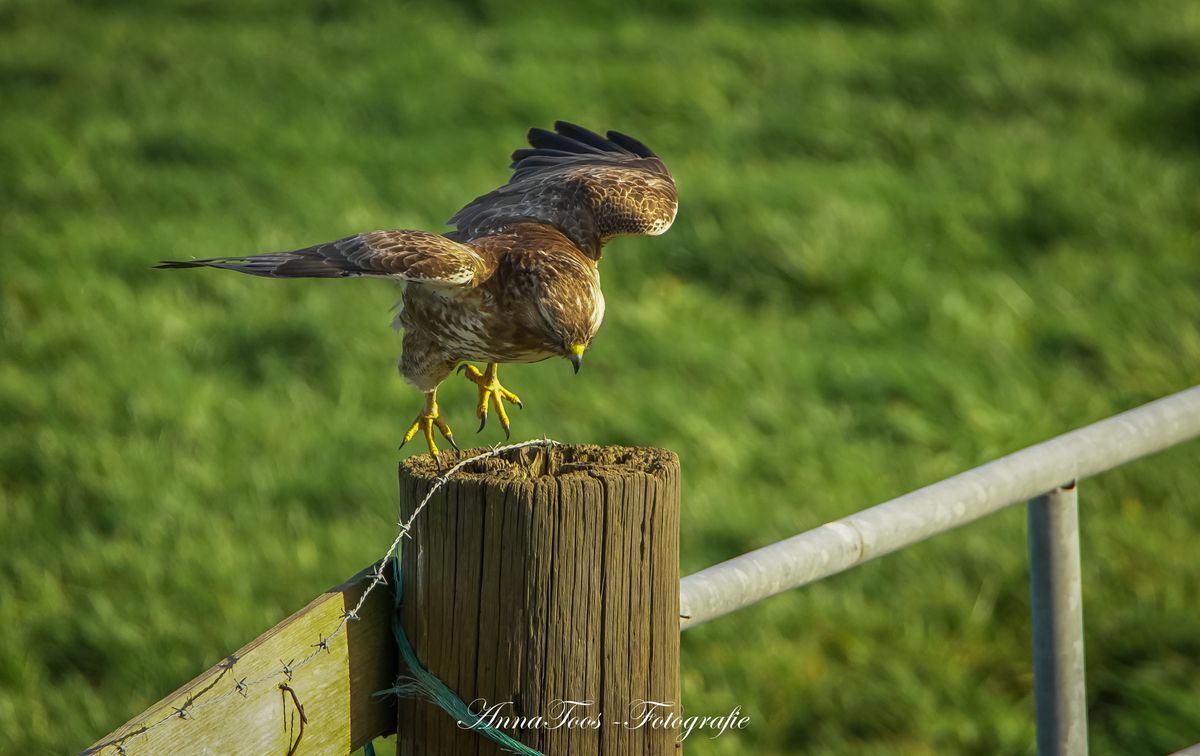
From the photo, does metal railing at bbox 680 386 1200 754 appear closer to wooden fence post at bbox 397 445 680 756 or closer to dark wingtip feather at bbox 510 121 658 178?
wooden fence post at bbox 397 445 680 756

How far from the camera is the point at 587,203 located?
3.40 m

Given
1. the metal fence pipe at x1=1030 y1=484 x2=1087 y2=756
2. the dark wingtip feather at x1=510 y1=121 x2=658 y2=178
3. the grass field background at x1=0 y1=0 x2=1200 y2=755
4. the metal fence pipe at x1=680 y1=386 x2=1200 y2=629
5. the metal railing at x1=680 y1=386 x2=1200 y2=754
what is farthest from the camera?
the grass field background at x1=0 y1=0 x2=1200 y2=755

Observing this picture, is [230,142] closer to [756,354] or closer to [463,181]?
[463,181]

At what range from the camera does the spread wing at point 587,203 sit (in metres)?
3.36

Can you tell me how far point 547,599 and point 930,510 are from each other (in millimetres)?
923

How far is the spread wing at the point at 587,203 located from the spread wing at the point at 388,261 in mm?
376

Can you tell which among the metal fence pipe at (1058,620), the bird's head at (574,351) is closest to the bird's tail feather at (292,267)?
the bird's head at (574,351)

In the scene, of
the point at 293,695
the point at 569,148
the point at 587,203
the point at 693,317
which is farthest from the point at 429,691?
the point at 693,317

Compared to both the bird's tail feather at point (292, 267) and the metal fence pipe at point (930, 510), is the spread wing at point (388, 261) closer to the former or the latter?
the bird's tail feather at point (292, 267)

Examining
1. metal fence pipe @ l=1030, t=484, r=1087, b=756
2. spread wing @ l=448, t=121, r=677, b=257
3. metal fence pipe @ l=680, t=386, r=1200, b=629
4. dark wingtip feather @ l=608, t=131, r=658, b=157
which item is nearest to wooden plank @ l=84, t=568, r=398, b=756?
metal fence pipe @ l=680, t=386, r=1200, b=629

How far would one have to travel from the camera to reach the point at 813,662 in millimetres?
4656

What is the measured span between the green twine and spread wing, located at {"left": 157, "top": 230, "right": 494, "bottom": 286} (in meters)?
0.72

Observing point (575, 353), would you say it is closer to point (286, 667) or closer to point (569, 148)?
point (286, 667)

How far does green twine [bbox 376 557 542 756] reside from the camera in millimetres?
2023
